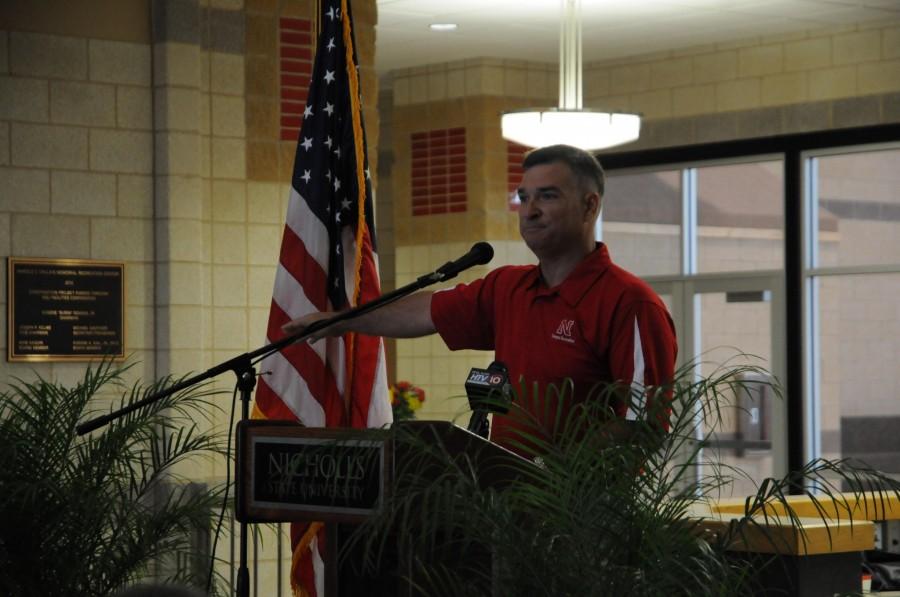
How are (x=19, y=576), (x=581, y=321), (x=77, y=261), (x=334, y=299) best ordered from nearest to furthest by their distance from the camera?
(x=581, y=321), (x=19, y=576), (x=334, y=299), (x=77, y=261)

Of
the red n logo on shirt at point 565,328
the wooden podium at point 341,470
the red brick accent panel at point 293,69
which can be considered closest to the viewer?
the wooden podium at point 341,470

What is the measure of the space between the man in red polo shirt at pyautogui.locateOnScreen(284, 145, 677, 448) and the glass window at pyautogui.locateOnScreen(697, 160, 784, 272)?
281 inches

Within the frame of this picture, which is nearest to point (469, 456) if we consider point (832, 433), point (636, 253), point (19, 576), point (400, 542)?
point (400, 542)

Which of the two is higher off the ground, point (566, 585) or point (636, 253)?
point (636, 253)

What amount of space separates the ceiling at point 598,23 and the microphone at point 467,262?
5.88m

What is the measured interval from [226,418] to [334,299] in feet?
6.06

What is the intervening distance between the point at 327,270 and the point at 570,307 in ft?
4.48

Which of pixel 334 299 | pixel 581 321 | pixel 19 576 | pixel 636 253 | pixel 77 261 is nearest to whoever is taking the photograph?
pixel 581 321

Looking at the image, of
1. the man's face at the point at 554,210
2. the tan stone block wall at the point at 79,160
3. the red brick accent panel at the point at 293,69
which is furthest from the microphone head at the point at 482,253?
the red brick accent panel at the point at 293,69

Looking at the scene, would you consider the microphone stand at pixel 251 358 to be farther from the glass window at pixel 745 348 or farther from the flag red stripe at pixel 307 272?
the glass window at pixel 745 348

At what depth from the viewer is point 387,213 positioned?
1143 centimetres

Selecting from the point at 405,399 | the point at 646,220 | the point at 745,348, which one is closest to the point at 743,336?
the point at 745,348

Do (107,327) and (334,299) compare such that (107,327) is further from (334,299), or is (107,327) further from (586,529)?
(586,529)

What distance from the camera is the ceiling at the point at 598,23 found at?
8797mm
